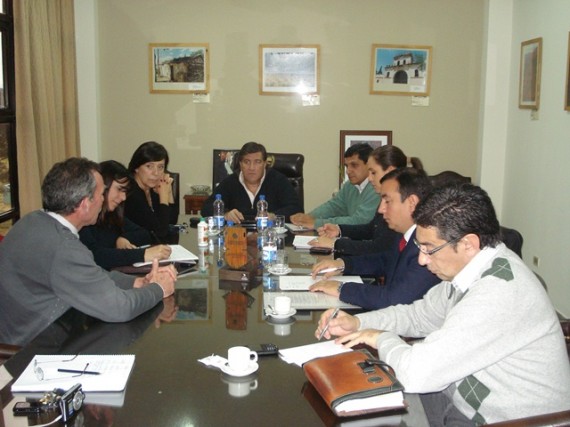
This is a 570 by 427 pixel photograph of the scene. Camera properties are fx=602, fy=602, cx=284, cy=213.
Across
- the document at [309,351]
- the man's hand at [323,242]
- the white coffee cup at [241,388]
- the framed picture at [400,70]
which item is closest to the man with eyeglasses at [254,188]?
the man's hand at [323,242]

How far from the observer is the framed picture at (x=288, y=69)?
576 centimetres

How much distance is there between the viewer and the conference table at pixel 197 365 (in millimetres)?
1465

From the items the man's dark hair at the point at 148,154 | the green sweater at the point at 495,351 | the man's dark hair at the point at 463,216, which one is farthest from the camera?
the man's dark hair at the point at 148,154

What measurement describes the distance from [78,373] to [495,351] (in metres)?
1.13

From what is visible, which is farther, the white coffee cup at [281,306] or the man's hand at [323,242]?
the man's hand at [323,242]

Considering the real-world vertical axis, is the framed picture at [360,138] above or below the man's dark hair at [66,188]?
above

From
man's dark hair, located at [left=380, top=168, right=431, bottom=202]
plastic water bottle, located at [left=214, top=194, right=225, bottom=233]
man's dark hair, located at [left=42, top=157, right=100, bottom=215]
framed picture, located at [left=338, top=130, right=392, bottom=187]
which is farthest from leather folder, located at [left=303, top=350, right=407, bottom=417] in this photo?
framed picture, located at [left=338, top=130, right=392, bottom=187]

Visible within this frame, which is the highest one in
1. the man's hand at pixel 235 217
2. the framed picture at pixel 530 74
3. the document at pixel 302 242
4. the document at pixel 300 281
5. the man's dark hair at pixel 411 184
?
the framed picture at pixel 530 74

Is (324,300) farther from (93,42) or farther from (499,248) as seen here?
(93,42)

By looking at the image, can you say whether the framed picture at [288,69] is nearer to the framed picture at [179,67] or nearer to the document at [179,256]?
the framed picture at [179,67]

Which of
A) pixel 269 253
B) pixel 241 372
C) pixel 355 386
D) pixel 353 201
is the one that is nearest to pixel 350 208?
pixel 353 201

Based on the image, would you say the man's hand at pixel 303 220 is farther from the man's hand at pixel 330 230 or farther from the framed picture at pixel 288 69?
the framed picture at pixel 288 69

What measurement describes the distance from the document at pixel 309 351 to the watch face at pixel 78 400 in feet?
1.95

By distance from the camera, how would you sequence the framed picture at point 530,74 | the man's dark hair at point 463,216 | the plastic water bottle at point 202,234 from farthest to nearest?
the framed picture at point 530,74
the plastic water bottle at point 202,234
the man's dark hair at point 463,216
